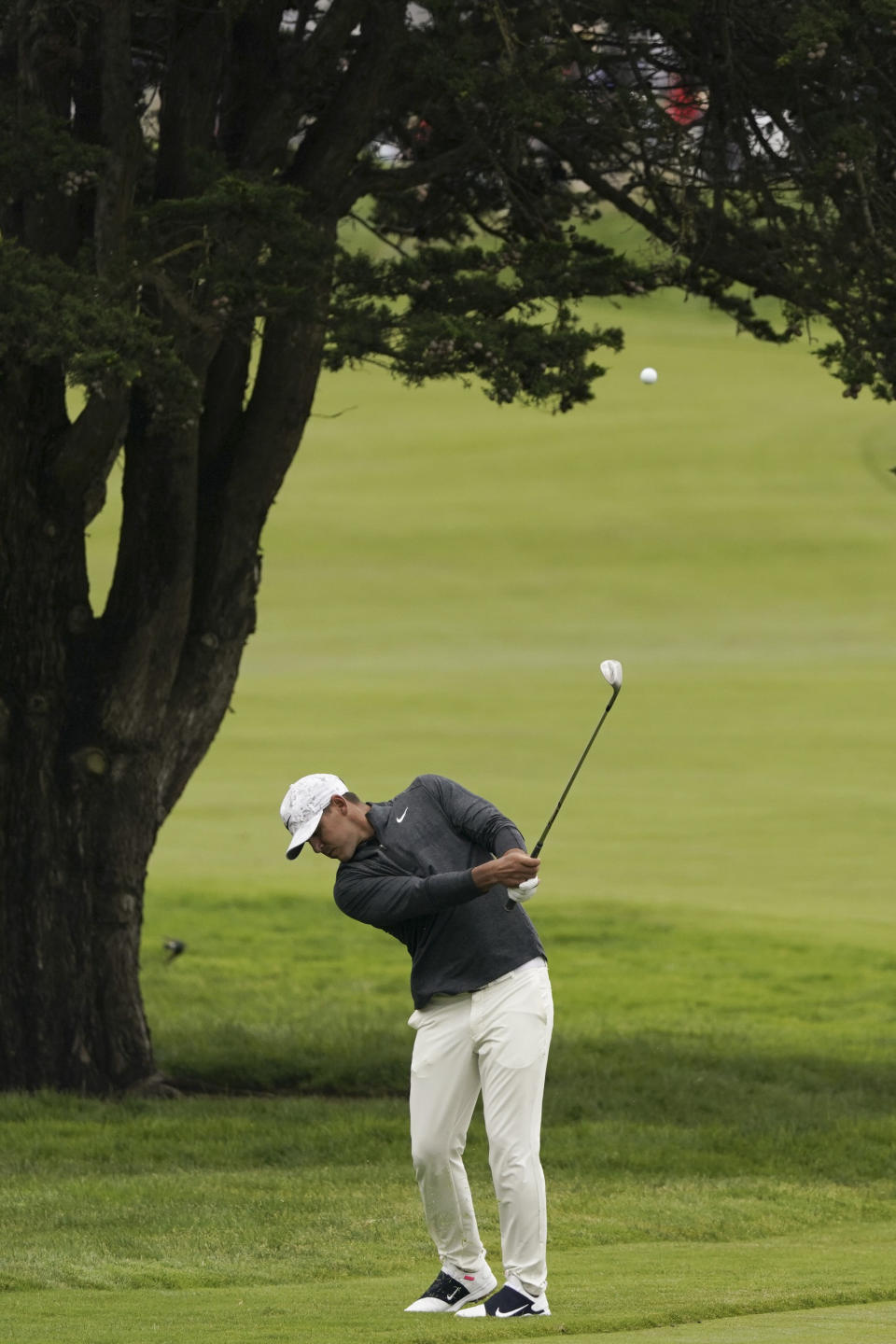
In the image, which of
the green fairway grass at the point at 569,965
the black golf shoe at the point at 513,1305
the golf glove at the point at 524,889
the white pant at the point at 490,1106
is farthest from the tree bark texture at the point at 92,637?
the black golf shoe at the point at 513,1305

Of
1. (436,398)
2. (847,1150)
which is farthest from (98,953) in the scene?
(436,398)

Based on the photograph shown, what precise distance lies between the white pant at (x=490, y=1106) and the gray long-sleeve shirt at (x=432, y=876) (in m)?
0.08

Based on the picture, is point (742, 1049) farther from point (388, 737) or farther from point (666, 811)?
point (388, 737)

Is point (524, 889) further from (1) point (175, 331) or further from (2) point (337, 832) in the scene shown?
(1) point (175, 331)

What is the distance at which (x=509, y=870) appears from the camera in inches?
Answer: 269

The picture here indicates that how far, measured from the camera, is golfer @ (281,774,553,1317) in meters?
7.17

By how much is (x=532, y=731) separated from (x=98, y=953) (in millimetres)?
17239

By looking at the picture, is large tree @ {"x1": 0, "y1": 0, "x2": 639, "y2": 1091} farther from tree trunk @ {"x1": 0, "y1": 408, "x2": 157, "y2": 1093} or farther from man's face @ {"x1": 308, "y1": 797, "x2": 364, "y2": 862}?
man's face @ {"x1": 308, "y1": 797, "x2": 364, "y2": 862}

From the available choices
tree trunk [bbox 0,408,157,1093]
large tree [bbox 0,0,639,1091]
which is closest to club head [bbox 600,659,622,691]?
large tree [bbox 0,0,639,1091]

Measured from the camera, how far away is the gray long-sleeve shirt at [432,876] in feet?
23.8

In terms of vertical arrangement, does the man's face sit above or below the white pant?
above

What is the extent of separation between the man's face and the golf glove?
60 cm

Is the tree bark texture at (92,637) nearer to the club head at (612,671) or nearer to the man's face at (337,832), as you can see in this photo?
the club head at (612,671)

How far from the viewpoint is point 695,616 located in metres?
47.6
